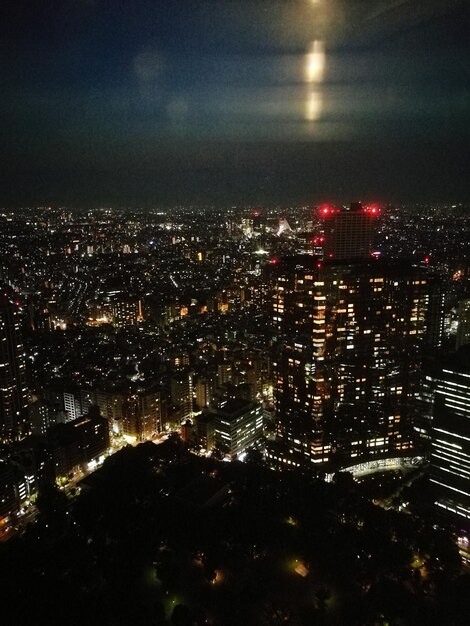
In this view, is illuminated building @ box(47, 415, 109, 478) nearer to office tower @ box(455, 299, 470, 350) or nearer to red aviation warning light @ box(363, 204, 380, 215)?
red aviation warning light @ box(363, 204, 380, 215)

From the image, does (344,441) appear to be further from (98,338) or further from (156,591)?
(98,338)

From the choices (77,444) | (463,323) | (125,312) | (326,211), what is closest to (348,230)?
(326,211)

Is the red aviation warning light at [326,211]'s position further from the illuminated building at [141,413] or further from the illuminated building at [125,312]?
the illuminated building at [125,312]

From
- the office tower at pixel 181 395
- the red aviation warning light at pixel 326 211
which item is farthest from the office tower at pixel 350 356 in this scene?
the office tower at pixel 181 395

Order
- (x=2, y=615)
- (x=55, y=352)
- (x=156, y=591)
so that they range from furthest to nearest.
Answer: (x=55, y=352), (x=156, y=591), (x=2, y=615)

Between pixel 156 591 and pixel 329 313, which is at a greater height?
pixel 329 313

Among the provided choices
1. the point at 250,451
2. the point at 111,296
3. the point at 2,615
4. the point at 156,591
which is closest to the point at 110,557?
the point at 156,591
